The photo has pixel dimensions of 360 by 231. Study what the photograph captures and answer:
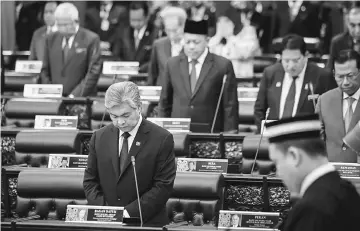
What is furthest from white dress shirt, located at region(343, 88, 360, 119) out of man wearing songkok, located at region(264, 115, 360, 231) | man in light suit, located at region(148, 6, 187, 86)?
man wearing songkok, located at region(264, 115, 360, 231)

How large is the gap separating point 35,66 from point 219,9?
709 centimetres

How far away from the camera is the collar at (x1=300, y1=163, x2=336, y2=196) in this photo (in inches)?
140

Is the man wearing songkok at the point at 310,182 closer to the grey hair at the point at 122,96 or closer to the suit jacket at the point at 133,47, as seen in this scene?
the grey hair at the point at 122,96

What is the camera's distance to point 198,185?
6.66m

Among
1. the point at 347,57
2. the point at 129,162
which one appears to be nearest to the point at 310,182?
the point at 129,162

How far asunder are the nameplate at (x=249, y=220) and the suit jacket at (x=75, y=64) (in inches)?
189

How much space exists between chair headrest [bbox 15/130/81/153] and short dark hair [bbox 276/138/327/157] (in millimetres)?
4460

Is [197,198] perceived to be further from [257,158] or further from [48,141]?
[48,141]

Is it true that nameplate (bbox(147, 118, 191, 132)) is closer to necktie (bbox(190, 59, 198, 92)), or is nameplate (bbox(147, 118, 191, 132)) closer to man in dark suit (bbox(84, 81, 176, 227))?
necktie (bbox(190, 59, 198, 92))

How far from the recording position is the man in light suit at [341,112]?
734 cm

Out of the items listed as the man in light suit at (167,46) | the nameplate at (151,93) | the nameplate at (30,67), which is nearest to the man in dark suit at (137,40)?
the nameplate at (30,67)

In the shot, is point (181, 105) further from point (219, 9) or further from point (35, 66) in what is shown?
point (219, 9)

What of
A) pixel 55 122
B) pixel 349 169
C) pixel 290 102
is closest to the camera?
pixel 349 169

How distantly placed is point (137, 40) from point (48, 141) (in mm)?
5946
